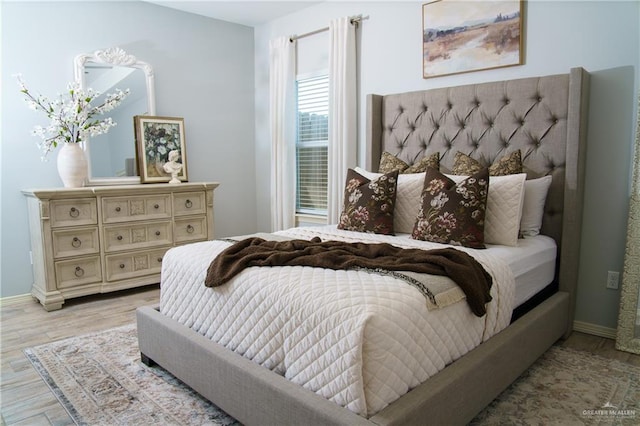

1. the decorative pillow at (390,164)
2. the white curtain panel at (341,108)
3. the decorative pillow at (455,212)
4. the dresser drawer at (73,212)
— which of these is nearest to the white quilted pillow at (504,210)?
the decorative pillow at (455,212)

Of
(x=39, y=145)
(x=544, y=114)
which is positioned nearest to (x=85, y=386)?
(x=39, y=145)

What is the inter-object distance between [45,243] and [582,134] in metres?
3.60

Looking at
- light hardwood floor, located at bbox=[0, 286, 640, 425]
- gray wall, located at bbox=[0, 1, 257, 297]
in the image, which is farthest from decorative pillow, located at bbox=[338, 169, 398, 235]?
gray wall, located at bbox=[0, 1, 257, 297]

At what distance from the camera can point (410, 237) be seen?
2.68m

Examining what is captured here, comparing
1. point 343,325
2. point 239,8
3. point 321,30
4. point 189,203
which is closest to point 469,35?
point 321,30

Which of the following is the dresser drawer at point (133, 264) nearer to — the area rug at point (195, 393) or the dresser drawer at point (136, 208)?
the dresser drawer at point (136, 208)

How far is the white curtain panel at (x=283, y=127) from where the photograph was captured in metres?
4.38

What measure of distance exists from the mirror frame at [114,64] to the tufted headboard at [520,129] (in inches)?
79.8

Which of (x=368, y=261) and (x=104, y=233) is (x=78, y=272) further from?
(x=368, y=261)

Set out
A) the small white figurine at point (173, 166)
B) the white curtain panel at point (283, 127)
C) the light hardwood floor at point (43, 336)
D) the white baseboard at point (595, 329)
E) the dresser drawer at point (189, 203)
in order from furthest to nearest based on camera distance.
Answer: the white curtain panel at point (283, 127) < the small white figurine at point (173, 166) < the dresser drawer at point (189, 203) < the white baseboard at point (595, 329) < the light hardwood floor at point (43, 336)

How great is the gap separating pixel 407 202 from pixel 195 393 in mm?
1671

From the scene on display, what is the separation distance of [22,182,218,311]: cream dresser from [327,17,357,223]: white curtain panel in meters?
1.21

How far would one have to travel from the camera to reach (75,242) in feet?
11.0

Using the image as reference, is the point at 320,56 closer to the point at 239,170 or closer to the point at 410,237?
the point at 239,170
